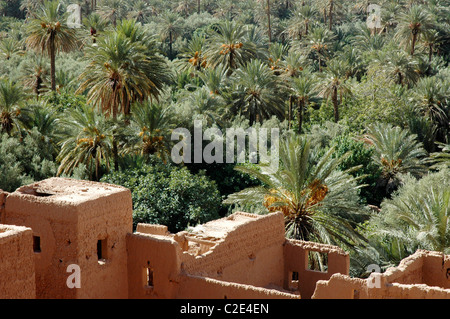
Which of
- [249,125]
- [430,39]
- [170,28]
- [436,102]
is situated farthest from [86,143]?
[170,28]

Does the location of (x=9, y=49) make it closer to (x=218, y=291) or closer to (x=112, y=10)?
(x=112, y=10)

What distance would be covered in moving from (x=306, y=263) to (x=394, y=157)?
66.3 feet

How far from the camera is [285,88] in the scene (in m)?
52.2

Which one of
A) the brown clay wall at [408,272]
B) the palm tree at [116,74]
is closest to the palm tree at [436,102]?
the palm tree at [116,74]

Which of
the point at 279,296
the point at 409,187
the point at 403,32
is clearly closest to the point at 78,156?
the point at 409,187

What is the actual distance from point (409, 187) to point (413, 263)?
1341 centimetres

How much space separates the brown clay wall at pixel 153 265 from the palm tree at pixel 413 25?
154ft

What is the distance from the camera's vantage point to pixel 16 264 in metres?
17.3

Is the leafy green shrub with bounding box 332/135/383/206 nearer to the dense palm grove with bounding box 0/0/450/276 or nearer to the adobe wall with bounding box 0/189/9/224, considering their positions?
the dense palm grove with bounding box 0/0/450/276

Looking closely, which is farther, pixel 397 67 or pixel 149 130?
pixel 397 67

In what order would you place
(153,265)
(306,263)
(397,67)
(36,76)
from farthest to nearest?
(397,67)
(36,76)
(306,263)
(153,265)

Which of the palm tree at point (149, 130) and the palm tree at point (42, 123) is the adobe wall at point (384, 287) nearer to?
the palm tree at point (149, 130)

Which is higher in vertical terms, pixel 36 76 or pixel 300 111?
pixel 36 76

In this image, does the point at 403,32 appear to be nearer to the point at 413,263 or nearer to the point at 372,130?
the point at 372,130
